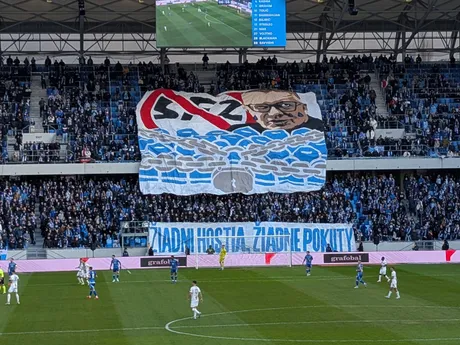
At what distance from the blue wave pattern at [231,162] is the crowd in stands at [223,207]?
3.00 ft

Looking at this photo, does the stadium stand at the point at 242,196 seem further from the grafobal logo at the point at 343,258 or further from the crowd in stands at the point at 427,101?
the grafobal logo at the point at 343,258

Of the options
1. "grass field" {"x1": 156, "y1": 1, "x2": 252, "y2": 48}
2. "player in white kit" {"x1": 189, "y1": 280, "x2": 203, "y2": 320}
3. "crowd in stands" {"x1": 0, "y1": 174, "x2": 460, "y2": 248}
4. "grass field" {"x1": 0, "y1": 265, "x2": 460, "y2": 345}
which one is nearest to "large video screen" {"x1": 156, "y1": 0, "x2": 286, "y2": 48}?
"grass field" {"x1": 156, "y1": 1, "x2": 252, "y2": 48}

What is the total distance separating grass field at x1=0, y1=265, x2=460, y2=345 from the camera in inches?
1148

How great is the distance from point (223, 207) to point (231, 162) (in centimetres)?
371

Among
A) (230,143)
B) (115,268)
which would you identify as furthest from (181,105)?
(115,268)

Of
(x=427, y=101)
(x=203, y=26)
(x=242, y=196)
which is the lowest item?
(x=242, y=196)

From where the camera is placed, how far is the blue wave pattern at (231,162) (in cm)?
6694

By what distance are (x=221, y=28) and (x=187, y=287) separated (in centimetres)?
2539

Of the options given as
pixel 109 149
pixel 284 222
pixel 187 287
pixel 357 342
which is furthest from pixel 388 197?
pixel 357 342

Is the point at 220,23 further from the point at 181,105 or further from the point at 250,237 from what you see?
the point at 250,237

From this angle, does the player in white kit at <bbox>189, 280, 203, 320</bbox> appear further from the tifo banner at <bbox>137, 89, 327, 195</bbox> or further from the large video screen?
the large video screen

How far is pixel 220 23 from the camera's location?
214 ft

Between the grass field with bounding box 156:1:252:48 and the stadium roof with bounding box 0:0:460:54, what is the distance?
709 centimetres

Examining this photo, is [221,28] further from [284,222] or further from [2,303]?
[2,303]
